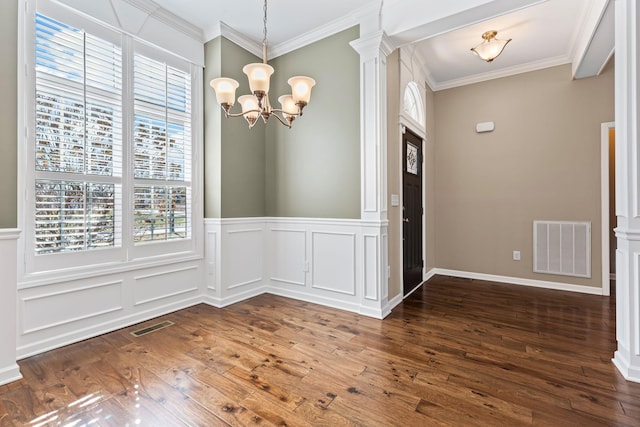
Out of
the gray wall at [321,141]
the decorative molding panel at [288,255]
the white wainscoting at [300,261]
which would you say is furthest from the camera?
the decorative molding panel at [288,255]

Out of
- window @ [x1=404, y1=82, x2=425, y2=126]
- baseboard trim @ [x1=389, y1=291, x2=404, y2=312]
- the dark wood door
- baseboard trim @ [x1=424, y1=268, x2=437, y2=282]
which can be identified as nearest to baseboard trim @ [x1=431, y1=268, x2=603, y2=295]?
baseboard trim @ [x1=424, y1=268, x2=437, y2=282]

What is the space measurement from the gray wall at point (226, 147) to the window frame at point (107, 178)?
12 centimetres

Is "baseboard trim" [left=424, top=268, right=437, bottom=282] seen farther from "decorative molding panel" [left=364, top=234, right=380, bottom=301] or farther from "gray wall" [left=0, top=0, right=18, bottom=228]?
"gray wall" [left=0, top=0, right=18, bottom=228]

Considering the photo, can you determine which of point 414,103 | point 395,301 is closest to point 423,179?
point 414,103

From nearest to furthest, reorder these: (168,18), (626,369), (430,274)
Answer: (626,369), (168,18), (430,274)

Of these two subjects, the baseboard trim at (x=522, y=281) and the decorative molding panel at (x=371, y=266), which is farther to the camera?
the baseboard trim at (x=522, y=281)

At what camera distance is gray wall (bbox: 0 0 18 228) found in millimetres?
2008

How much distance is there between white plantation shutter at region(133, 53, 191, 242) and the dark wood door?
2.57 m

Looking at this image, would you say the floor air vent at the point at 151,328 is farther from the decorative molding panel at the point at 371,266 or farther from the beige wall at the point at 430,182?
the beige wall at the point at 430,182

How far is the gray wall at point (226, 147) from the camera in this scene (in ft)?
11.6

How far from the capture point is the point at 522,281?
14.5ft

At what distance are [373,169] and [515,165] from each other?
2.60 metres

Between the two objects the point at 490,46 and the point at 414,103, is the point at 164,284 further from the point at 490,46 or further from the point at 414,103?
the point at 490,46

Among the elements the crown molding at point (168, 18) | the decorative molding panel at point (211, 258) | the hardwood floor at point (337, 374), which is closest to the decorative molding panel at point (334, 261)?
the hardwood floor at point (337, 374)
